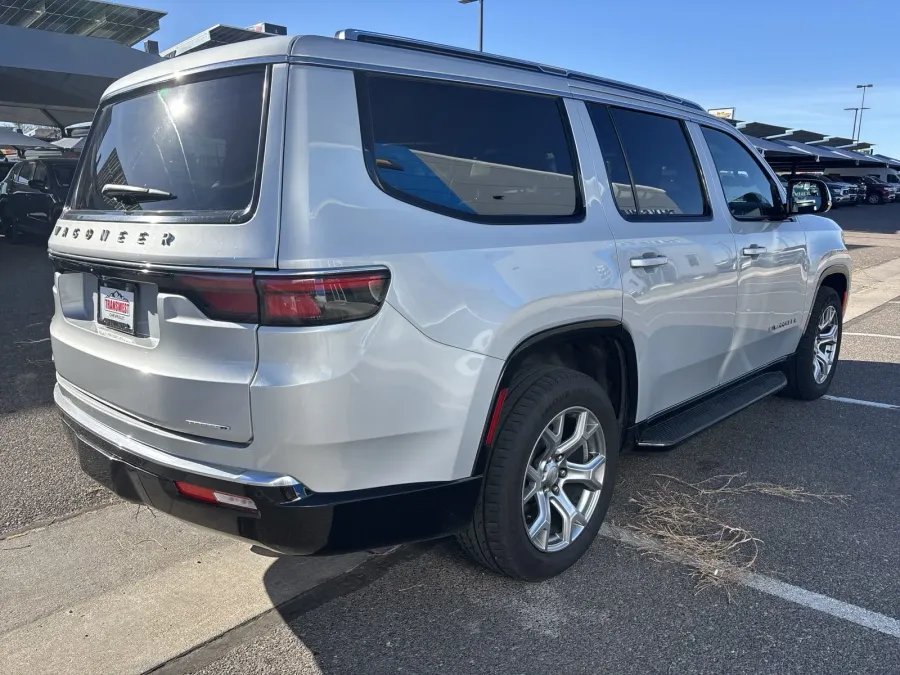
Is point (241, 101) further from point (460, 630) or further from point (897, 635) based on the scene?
point (897, 635)

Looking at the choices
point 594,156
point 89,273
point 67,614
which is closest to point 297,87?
point 89,273

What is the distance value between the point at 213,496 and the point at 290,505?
11.3 inches

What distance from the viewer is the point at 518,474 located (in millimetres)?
2684

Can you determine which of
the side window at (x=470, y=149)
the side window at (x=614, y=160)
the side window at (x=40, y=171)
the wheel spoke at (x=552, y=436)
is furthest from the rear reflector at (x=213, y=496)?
the side window at (x=40, y=171)

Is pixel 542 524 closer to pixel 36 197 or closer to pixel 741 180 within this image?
pixel 741 180

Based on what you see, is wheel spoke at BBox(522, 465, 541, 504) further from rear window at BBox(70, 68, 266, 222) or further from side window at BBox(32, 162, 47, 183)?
side window at BBox(32, 162, 47, 183)

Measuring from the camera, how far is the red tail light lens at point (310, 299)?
6.89ft

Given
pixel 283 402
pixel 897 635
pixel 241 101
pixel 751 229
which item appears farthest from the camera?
pixel 751 229

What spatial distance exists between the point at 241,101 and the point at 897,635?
9.70 ft

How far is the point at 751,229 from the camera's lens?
4.18 metres

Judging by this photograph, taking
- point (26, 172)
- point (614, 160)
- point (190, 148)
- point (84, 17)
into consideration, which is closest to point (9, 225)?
point (26, 172)

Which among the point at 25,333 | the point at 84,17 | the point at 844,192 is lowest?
the point at 25,333

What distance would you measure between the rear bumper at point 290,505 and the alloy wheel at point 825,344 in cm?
391

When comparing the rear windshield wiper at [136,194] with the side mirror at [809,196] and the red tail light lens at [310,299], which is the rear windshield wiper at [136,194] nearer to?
the red tail light lens at [310,299]
